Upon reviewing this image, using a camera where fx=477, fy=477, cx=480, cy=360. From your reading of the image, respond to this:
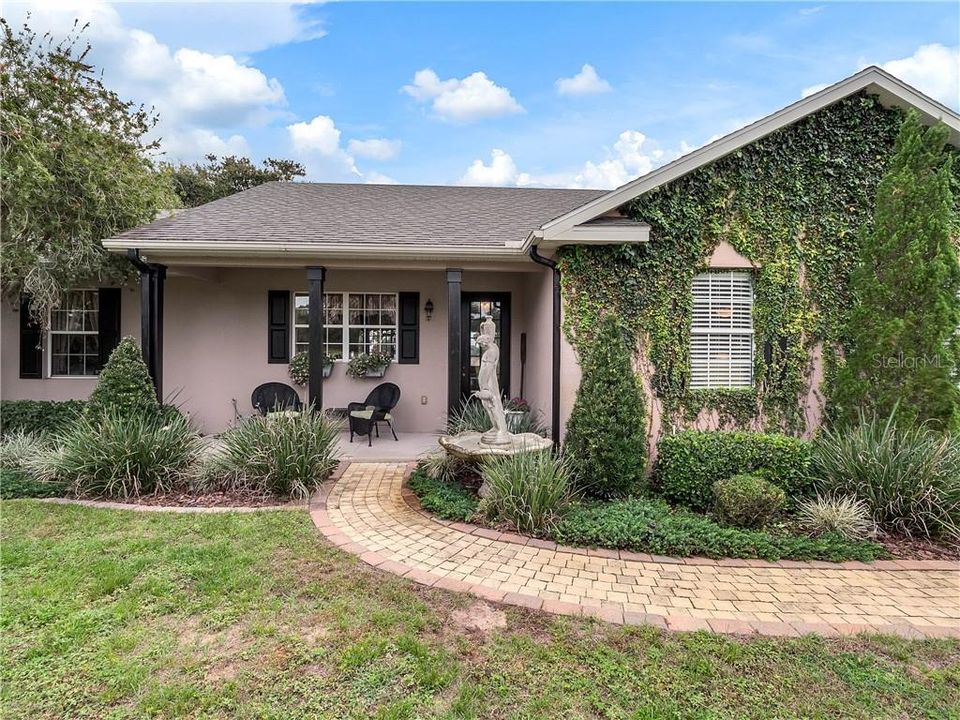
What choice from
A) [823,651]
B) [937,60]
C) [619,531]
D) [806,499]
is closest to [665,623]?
[823,651]

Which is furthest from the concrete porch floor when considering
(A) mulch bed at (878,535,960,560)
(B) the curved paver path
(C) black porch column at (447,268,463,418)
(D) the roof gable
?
(A) mulch bed at (878,535,960,560)

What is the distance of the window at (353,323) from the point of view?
29.1 ft

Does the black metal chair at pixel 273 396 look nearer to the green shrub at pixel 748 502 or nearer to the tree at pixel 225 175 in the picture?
the green shrub at pixel 748 502

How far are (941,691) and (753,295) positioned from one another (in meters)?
4.62

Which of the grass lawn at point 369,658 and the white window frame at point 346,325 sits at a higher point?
the white window frame at point 346,325

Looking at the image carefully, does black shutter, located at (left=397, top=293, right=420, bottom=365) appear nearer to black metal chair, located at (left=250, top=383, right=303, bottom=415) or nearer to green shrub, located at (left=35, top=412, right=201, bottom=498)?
black metal chair, located at (left=250, top=383, right=303, bottom=415)

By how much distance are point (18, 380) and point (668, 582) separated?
1063 centimetres

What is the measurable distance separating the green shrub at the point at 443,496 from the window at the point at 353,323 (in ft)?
12.0

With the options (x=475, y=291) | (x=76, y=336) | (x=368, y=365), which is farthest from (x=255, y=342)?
(x=475, y=291)

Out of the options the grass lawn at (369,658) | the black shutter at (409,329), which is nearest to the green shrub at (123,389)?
the grass lawn at (369,658)

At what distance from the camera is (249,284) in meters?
8.78

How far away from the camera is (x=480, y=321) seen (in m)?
9.01

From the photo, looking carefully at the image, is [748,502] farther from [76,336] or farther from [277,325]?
[76,336]

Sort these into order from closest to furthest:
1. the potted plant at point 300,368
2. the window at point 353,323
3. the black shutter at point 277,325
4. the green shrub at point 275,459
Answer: the green shrub at point 275,459
the potted plant at point 300,368
the black shutter at point 277,325
the window at point 353,323
